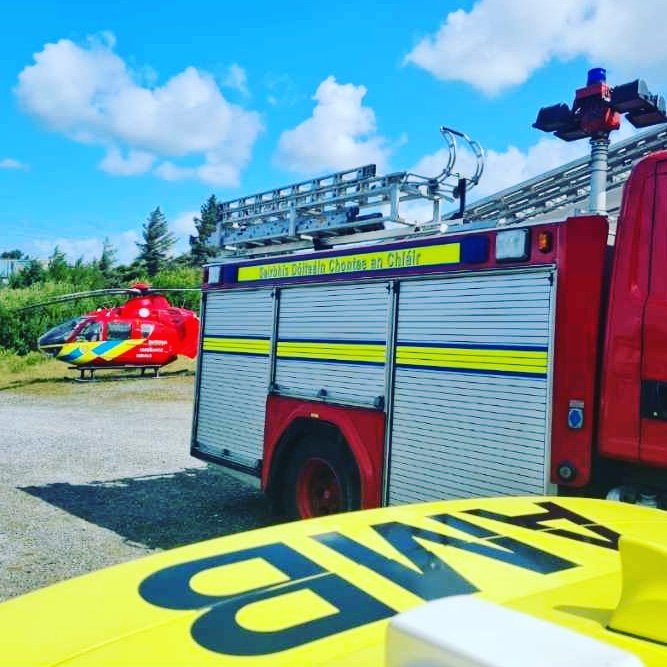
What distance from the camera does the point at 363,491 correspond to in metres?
5.16

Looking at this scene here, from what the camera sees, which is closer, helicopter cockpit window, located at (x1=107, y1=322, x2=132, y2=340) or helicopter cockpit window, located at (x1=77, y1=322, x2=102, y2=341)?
helicopter cockpit window, located at (x1=77, y1=322, x2=102, y2=341)

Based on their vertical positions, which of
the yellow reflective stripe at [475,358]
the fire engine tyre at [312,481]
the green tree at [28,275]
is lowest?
the fire engine tyre at [312,481]

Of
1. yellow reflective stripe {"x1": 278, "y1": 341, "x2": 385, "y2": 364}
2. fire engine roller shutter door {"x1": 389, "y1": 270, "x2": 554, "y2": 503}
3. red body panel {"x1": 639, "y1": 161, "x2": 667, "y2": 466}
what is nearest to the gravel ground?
yellow reflective stripe {"x1": 278, "y1": 341, "x2": 385, "y2": 364}

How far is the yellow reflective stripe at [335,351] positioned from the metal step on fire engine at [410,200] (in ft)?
3.20

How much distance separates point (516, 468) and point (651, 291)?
129cm

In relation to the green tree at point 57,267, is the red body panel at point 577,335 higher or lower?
lower

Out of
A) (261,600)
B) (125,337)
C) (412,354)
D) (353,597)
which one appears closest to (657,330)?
(412,354)

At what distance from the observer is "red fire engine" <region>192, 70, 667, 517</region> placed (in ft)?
12.6

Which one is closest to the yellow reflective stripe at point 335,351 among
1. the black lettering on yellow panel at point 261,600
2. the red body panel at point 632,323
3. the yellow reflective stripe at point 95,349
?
the red body panel at point 632,323

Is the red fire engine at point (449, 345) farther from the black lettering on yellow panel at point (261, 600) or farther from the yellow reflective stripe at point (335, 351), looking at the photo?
the black lettering on yellow panel at point (261, 600)

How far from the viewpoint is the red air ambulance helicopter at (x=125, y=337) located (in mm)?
19938

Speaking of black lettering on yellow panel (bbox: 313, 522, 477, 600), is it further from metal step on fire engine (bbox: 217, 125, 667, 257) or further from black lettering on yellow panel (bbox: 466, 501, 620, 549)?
metal step on fire engine (bbox: 217, 125, 667, 257)

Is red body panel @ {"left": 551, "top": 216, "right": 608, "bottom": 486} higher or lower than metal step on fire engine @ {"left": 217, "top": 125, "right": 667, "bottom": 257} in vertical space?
lower

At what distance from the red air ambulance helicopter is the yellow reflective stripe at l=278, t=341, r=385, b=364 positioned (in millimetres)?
14174
